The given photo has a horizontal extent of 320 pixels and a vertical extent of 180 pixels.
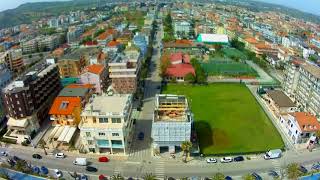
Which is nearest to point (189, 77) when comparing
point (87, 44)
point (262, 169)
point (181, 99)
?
point (181, 99)

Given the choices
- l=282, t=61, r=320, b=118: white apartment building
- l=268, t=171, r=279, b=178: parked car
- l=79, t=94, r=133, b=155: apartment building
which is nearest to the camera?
l=268, t=171, r=279, b=178: parked car

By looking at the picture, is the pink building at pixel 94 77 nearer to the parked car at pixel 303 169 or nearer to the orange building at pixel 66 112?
the orange building at pixel 66 112

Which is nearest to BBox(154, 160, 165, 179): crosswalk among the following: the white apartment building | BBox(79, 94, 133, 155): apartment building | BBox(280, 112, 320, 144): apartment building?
BBox(79, 94, 133, 155): apartment building

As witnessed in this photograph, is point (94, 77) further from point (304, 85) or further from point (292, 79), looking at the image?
point (304, 85)

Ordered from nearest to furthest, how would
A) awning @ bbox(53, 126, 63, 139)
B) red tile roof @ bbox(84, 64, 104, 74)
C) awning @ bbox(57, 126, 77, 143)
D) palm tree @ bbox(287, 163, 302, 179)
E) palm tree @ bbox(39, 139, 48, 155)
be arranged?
palm tree @ bbox(287, 163, 302, 179)
palm tree @ bbox(39, 139, 48, 155)
awning @ bbox(57, 126, 77, 143)
awning @ bbox(53, 126, 63, 139)
red tile roof @ bbox(84, 64, 104, 74)

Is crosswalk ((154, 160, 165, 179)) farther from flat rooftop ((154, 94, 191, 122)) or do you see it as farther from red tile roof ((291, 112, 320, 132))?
red tile roof ((291, 112, 320, 132))

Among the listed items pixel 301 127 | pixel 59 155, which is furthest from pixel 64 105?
pixel 301 127

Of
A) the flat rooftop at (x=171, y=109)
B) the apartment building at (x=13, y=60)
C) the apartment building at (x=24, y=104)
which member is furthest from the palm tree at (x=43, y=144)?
the apartment building at (x=13, y=60)

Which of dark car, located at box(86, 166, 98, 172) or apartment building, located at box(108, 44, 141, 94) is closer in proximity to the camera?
dark car, located at box(86, 166, 98, 172)
